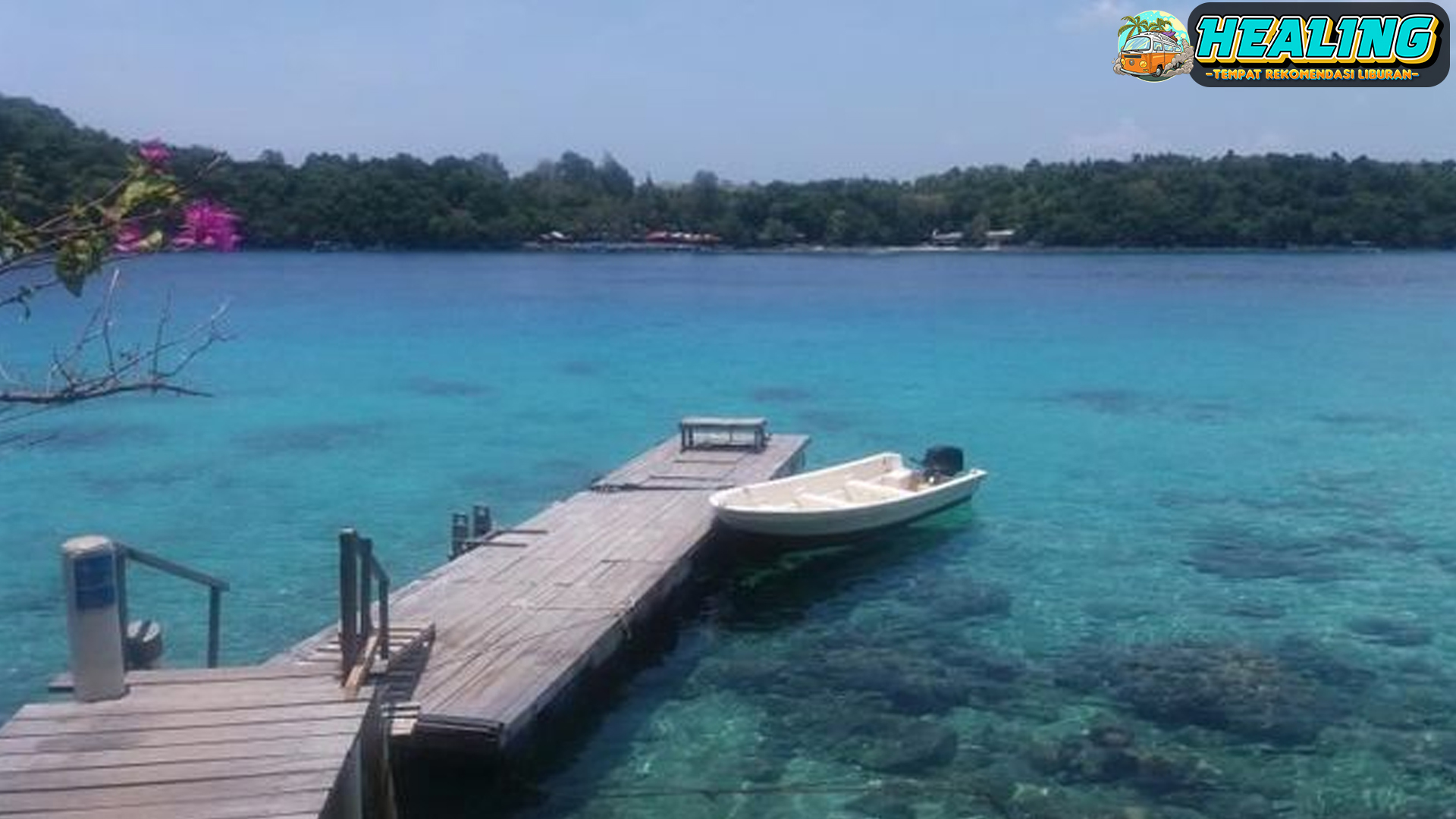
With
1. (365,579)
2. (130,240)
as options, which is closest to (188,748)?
(365,579)

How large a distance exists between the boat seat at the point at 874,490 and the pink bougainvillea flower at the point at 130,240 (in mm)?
13252

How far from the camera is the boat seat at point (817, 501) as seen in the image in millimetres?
15889

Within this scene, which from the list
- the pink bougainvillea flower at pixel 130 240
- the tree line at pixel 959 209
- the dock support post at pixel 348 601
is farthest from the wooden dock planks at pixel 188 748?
the tree line at pixel 959 209

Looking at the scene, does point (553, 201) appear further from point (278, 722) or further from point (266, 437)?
point (278, 722)

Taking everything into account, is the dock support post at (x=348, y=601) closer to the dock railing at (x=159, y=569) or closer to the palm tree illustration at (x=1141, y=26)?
the dock railing at (x=159, y=569)

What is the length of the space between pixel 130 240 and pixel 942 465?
14888 millimetres

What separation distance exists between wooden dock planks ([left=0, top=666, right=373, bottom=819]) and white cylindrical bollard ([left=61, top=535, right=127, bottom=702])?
11cm

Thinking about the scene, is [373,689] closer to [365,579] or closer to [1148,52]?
[365,579]

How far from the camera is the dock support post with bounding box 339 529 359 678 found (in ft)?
28.5

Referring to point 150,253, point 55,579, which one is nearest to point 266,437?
point 55,579

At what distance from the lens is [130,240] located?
4.02m

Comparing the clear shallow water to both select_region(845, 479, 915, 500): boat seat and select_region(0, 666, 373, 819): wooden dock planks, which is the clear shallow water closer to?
select_region(845, 479, 915, 500): boat seat

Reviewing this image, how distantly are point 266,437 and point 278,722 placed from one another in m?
20.6

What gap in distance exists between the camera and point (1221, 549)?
670 inches
